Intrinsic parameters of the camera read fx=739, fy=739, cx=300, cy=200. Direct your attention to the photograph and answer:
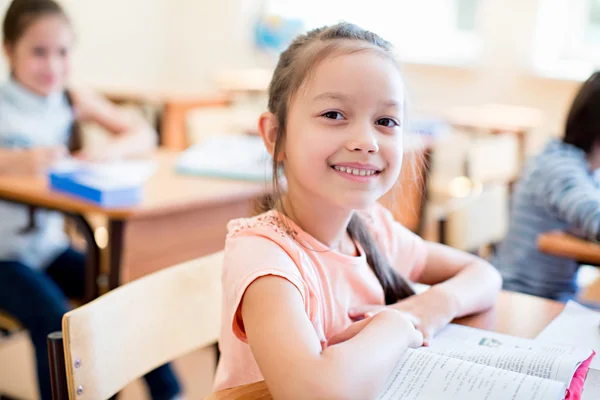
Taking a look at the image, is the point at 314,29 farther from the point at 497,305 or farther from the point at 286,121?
the point at 497,305

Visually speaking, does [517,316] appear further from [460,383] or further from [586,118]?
[586,118]

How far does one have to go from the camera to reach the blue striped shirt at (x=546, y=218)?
179cm

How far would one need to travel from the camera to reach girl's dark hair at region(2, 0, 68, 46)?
2.08 meters

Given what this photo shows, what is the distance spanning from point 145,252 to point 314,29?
1.08m

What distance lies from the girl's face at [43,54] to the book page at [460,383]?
1.67 meters

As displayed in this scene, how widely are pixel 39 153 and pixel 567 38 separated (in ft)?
10.5

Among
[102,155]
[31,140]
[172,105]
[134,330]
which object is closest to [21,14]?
[31,140]

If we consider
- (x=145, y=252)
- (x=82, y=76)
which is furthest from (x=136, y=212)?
(x=82, y=76)

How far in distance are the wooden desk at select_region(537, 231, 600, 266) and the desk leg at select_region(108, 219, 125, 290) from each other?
3.29 ft

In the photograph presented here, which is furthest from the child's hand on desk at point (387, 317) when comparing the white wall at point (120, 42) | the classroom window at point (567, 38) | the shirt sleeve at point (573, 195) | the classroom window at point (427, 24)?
the white wall at point (120, 42)

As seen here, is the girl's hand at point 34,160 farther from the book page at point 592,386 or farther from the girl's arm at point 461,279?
the book page at point 592,386

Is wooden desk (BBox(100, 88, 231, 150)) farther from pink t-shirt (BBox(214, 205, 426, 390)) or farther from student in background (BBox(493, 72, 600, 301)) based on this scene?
pink t-shirt (BBox(214, 205, 426, 390))

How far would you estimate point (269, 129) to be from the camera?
3.38ft

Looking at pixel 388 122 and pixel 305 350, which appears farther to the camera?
pixel 388 122
